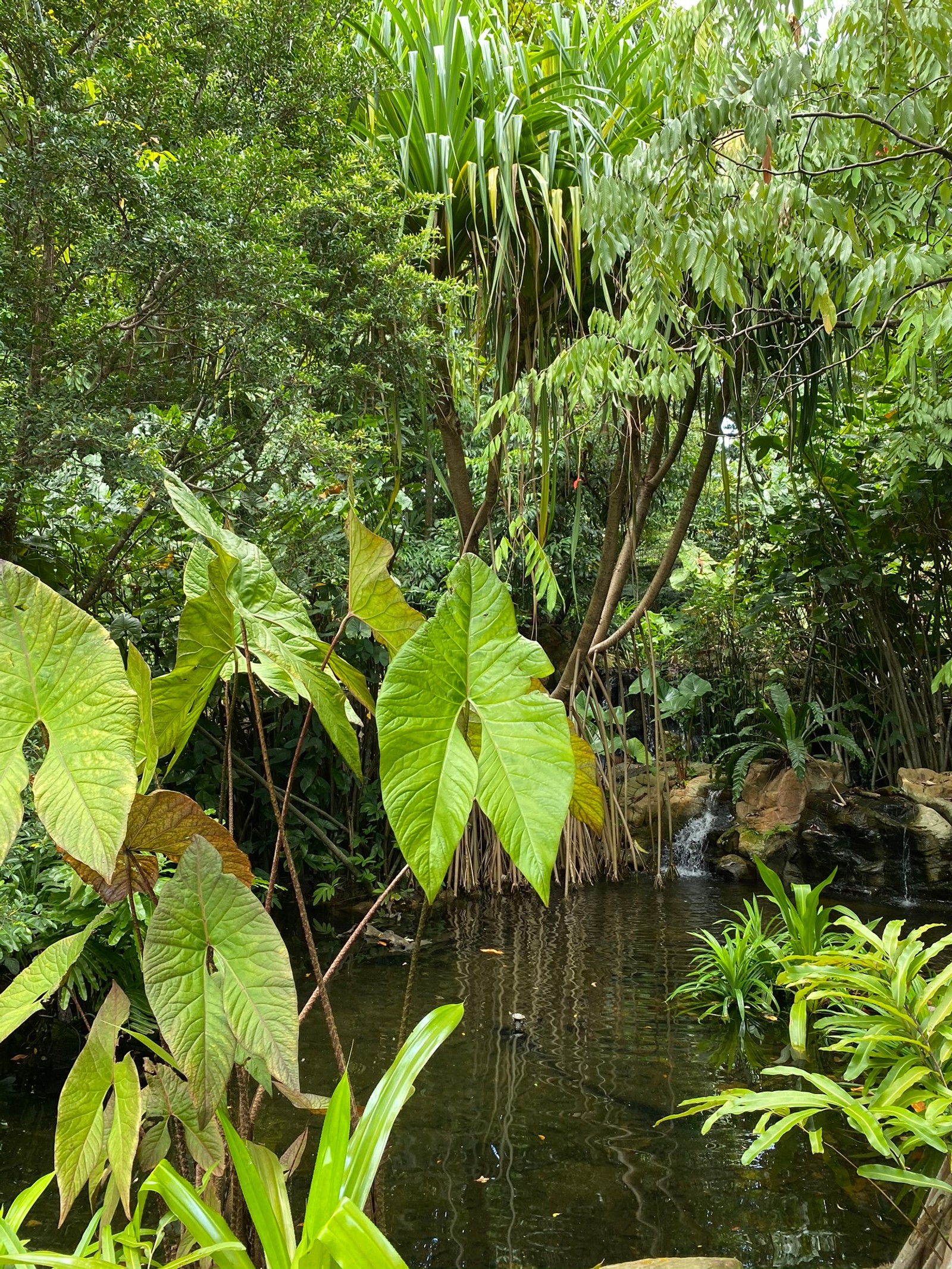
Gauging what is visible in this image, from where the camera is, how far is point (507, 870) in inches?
170

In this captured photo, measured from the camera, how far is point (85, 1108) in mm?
972

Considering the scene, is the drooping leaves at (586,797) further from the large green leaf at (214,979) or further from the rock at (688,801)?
the rock at (688,801)

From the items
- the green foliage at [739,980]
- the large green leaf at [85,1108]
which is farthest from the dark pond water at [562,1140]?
the large green leaf at [85,1108]

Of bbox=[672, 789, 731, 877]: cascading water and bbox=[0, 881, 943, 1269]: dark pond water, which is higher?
bbox=[672, 789, 731, 877]: cascading water

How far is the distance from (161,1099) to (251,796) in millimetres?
3132

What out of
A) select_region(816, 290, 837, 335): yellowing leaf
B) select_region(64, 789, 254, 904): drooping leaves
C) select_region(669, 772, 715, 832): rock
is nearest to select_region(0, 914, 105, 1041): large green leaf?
select_region(64, 789, 254, 904): drooping leaves

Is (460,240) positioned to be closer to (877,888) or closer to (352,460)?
(352,460)

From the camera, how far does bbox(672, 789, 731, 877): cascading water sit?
17.5ft

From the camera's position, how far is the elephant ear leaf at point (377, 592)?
43.8 inches

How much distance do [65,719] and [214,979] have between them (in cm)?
30

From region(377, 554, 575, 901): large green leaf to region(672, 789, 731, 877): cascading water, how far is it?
4.64 meters

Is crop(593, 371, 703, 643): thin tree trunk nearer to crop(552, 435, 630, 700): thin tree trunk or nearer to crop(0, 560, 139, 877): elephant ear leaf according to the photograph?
crop(552, 435, 630, 700): thin tree trunk

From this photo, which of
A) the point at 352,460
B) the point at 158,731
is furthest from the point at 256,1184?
the point at 352,460

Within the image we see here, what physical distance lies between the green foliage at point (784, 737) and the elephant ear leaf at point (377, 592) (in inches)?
175
